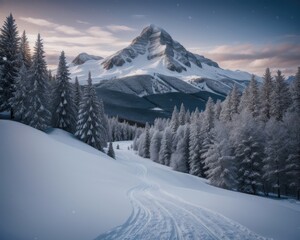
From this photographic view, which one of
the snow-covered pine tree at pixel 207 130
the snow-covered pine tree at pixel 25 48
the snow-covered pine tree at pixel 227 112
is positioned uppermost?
the snow-covered pine tree at pixel 25 48

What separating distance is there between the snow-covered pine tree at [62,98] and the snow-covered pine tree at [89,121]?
2814mm

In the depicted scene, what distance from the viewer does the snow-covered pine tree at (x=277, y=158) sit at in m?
37.1

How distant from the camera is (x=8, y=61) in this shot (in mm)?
41875

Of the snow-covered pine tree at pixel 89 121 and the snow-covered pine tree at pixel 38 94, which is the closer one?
the snow-covered pine tree at pixel 38 94

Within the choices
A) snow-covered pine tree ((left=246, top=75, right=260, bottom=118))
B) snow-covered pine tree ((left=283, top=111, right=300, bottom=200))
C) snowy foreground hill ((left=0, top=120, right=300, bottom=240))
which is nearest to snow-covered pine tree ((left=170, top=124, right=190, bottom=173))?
snow-covered pine tree ((left=246, top=75, right=260, bottom=118))

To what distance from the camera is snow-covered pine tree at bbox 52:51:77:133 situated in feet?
142

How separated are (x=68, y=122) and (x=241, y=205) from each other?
36072 millimetres

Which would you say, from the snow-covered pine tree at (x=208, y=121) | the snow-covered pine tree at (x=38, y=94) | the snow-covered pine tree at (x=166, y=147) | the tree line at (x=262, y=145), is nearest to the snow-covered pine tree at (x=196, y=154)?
the tree line at (x=262, y=145)

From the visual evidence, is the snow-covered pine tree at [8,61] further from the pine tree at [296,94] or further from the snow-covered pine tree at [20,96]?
the pine tree at [296,94]

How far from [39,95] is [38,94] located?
0.74 feet

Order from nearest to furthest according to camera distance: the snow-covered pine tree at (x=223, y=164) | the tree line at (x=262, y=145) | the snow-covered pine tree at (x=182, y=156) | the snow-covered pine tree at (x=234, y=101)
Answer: the tree line at (x=262, y=145)
the snow-covered pine tree at (x=223, y=164)
the snow-covered pine tree at (x=234, y=101)
the snow-covered pine tree at (x=182, y=156)

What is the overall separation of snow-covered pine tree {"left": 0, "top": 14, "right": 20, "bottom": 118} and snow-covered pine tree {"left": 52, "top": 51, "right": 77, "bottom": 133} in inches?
274

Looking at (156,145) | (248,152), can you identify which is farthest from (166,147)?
(248,152)

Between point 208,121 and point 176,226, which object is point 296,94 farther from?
point 176,226
